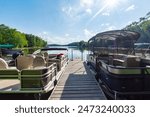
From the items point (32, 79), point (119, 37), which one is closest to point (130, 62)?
point (32, 79)

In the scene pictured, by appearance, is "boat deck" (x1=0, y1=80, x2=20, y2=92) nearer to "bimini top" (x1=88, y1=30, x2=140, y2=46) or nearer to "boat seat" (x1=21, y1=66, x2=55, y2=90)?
"boat seat" (x1=21, y1=66, x2=55, y2=90)

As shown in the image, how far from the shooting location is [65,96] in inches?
281

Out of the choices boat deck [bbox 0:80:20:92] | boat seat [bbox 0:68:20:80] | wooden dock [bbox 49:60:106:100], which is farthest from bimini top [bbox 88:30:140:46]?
boat seat [bbox 0:68:20:80]

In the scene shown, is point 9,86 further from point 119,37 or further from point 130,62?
point 119,37

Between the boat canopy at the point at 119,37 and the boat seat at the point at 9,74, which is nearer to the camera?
the boat seat at the point at 9,74

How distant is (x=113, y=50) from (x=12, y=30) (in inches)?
2414

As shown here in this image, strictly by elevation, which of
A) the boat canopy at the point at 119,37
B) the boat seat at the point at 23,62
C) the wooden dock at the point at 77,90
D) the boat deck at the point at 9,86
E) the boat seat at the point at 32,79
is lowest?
the wooden dock at the point at 77,90

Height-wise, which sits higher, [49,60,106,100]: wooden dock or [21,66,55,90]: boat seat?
[21,66,55,90]: boat seat

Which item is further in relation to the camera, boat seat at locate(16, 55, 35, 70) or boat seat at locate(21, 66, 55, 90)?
boat seat at locate(16, 55, 35, 70)

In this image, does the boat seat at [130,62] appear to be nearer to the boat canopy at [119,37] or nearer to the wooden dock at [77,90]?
the wooden dock at [77,90]

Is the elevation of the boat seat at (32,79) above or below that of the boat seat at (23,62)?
below

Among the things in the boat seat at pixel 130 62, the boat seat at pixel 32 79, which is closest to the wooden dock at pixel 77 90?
the boat seat at pixel 32 79

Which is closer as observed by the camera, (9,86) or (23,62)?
(9,86)

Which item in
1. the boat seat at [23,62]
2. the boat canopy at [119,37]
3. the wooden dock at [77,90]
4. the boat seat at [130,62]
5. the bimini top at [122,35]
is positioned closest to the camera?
the wooden dock at [77,90]
